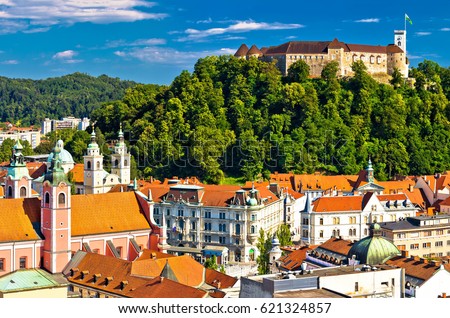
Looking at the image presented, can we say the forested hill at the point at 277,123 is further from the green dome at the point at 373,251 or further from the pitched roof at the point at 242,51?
the green dome at the point at 373,251

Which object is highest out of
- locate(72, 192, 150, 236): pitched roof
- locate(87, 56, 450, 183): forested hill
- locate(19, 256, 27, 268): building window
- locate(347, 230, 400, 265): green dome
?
locate(87, 56, 450, 183): forested hill

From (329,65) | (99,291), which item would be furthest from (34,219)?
(329,65)

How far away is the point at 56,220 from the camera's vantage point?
3828 cm

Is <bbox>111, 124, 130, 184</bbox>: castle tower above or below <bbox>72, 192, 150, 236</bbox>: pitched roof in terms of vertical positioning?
above

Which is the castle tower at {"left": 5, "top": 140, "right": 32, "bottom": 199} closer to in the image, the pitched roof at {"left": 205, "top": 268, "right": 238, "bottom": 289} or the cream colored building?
the pitched roof at {"left": 205, "top": 268, "right": 238, "bottom": 289}

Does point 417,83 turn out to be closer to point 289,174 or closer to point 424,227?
point 289,174

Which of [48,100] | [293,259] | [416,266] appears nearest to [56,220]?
[293,259]

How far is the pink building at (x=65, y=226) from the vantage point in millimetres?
38031

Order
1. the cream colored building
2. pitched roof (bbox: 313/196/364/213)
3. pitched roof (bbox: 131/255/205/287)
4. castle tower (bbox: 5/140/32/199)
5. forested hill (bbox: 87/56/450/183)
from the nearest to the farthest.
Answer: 1. pitched roof (bbox: 131/255/205/287)
2. castle tower (bbox: 5/140/32/199)
3. the cream colored building
4. pitched roof (bbox: 313/196/364/213)
5. forested hill (bbox: 87/56/450/183)

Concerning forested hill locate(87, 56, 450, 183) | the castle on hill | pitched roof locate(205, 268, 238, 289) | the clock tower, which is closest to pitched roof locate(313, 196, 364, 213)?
forested hill locate(87, 56, 450, 183)

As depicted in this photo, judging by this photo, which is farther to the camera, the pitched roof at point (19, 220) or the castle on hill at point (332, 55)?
the castle on hill at point (332, 55)

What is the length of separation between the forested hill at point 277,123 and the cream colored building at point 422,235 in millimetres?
26414

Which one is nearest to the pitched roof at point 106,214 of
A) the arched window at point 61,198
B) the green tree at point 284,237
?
the arched window at point 61,198

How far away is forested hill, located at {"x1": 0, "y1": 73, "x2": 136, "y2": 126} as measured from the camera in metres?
182
